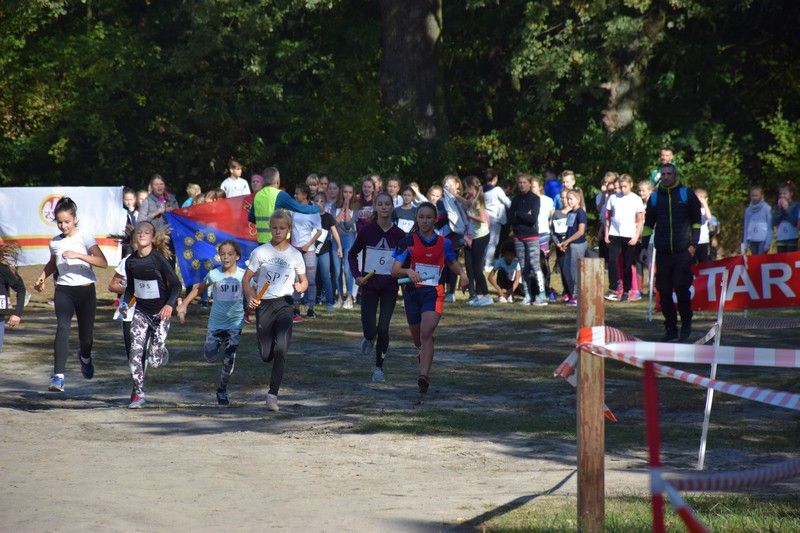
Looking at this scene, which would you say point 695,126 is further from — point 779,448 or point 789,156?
point 779,448

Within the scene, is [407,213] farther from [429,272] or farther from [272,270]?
[272,270]

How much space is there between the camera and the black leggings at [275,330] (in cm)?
1212

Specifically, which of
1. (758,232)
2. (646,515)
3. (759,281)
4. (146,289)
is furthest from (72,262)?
(758,232)

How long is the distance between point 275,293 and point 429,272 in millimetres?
1504

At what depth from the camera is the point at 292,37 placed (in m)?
39.4

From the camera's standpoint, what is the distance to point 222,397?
12.5 m


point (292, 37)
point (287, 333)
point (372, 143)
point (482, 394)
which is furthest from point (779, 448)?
point (292, 37)

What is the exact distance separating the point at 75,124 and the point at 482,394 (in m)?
28.2

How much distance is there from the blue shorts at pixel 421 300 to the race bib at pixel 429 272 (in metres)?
0.05

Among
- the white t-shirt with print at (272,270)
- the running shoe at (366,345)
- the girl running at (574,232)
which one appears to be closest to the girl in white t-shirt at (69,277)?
the white t-shirt with print at (272,270)

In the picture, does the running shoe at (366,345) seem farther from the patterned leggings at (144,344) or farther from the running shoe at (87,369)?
the running shoe at (87,369)

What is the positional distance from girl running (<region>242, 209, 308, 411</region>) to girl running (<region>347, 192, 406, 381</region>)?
53.7 inches

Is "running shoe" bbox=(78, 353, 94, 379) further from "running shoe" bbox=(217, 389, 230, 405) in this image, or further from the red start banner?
the red start banner

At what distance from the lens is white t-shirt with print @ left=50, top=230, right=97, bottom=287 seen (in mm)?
12898
